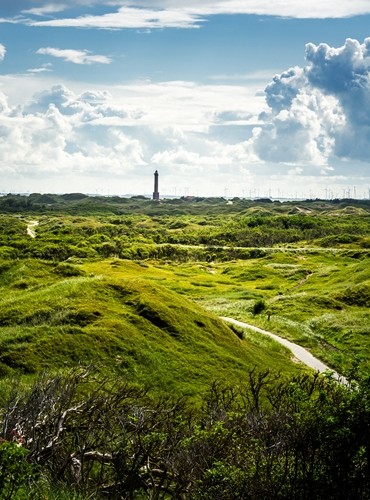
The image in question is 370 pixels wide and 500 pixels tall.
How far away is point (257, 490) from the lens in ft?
55.8

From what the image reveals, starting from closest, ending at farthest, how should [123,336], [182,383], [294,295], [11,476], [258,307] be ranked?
[11,476]
[182,383]
[123,336]
[258,307]
[294,295]

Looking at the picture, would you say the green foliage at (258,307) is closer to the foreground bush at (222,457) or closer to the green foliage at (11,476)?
the foreground bush at (222,457)

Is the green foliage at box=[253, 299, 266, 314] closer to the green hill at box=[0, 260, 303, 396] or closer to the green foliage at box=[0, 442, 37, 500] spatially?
the green hill at box=[0, 260, 303, 396]

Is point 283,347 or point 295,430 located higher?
point 295,430

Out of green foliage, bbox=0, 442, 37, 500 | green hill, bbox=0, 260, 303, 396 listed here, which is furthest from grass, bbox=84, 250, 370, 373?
green foliage, bbox=0, 442, 37, 500

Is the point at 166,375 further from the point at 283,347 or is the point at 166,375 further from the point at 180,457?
the point at 283,347

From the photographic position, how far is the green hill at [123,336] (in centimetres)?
3600

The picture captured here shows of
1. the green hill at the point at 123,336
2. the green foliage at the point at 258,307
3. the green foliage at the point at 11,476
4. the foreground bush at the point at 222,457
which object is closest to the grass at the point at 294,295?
the green foliage at the point at 258,307

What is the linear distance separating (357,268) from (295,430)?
336ft

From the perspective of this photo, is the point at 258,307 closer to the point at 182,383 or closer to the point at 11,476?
the point at 182,383

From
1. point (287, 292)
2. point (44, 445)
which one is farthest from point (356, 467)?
point (287, 292)

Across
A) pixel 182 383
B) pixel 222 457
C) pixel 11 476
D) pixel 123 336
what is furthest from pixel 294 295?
pixel 11 476

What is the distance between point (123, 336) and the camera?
40.7m

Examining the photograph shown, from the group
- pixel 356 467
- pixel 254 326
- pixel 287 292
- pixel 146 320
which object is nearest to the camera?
pixel 356 467
